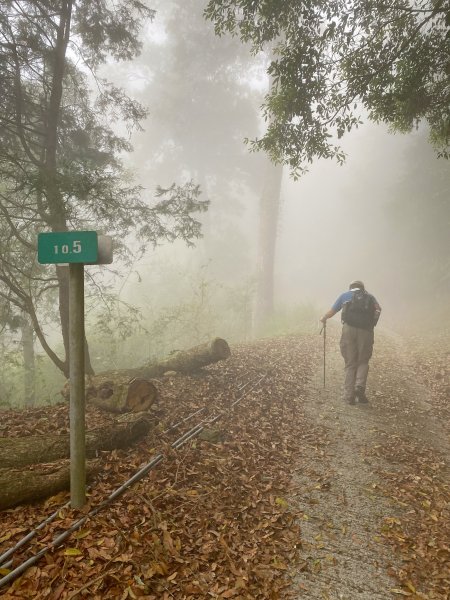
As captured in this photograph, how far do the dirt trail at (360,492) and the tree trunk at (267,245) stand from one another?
37.0 ft

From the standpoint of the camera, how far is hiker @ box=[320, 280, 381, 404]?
7.49m

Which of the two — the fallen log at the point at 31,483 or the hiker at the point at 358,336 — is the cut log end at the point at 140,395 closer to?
the fallen log at the point at 31,483

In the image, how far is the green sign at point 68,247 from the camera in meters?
3.05

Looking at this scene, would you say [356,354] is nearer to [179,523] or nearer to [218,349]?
[218,349]

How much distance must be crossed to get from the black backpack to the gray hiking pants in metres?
0.12

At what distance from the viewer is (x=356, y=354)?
759cm

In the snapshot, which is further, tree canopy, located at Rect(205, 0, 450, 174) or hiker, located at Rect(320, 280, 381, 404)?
hiker, located at Rect(320, 280, 381, 404)

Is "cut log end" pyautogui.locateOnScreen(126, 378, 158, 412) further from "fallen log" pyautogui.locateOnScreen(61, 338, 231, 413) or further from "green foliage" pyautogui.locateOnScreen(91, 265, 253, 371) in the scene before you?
"green foliage" pyautogui.locateOnScreen(91, 265, 253, 371)

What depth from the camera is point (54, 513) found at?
333 cm

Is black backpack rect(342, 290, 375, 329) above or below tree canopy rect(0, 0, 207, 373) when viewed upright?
below

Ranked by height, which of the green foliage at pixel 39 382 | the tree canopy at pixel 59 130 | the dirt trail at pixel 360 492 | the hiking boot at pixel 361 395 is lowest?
the green foliage at pixel 39 382

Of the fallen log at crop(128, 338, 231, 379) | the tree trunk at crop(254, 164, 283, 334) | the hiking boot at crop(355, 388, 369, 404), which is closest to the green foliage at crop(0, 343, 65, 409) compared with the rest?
the fallen log at crop(128, 338, 231, 379)

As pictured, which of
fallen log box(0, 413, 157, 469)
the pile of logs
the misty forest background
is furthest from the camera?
the misty forest background

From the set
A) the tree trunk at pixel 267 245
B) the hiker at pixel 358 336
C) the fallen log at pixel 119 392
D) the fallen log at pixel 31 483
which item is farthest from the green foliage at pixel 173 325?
the fallen log at pixel 31 483
